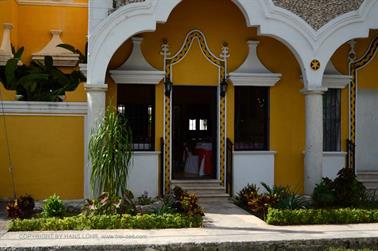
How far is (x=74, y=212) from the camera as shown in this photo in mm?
10711

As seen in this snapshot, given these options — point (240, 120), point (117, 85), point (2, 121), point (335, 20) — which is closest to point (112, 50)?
point (117, 85)

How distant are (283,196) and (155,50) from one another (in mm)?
4944

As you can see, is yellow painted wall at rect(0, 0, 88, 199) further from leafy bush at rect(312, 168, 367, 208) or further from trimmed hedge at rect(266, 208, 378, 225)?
leafy bush at rect(312, 168, 367, 208)

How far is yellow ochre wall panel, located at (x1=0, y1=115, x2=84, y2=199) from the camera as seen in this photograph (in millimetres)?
11891

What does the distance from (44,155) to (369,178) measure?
8569 mm

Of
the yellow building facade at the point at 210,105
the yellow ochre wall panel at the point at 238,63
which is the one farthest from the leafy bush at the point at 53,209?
the yellow ochre wall panel at the point at 238,63

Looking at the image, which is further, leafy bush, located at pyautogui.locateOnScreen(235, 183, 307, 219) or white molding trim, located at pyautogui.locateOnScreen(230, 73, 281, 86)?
white molding trim, located at pyautogui.locateOnScreen(230, 73, 281, 86)

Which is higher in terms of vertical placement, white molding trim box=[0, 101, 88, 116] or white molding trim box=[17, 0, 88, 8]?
white molding trim box=[17, 0, 88, 8]

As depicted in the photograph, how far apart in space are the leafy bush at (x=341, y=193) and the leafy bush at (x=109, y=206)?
4016 mm

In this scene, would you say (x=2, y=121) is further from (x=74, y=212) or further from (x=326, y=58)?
(x=326, y=58)

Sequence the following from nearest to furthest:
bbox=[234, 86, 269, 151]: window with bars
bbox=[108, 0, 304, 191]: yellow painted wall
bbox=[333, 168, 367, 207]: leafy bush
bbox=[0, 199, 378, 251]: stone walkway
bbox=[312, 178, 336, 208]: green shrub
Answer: bbox=[0, 199, 378, 251]: stone walkway < bbox=[312, 178, 336, 208]: green shrub < bbox=[333, 168, 367, 207]: leafy bush < bbox=[108, 0, 304, 191]: yellow painted wall < bbox=[234, 86, 269, 151]: window with bars

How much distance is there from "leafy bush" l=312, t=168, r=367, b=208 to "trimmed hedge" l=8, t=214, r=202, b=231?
2.89 m

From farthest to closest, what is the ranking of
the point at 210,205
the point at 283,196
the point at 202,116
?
the point at 202,116
the point at 210,205
the point at 283,196

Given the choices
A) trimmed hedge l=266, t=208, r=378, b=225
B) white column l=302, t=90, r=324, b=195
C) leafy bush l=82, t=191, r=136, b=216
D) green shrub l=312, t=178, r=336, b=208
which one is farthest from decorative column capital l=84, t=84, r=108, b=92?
green shrub l=312, t=178, r=336, b=208
